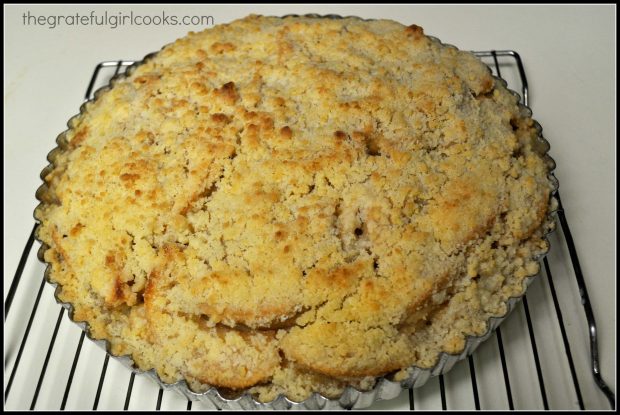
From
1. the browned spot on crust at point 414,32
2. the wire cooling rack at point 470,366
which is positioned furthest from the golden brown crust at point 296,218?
the wire cooling rack at point 470,366

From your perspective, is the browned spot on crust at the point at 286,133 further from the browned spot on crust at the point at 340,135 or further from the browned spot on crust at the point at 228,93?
the browned spot on crust at the point at 228,93

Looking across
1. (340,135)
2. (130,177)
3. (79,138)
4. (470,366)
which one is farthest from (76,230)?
(470,366)

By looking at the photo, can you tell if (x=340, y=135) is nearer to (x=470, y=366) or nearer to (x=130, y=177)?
(x=130, y=177)

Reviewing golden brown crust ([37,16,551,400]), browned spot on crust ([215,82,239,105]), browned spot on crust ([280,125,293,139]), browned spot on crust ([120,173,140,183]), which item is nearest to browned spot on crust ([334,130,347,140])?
golden brown crust ([37,16,551,400])

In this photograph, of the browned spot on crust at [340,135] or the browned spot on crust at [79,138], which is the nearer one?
the browned spot on crust at [340,135]

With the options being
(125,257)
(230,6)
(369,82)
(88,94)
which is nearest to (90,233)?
(125,257)

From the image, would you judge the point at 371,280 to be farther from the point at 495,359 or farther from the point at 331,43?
the point at 331,43
